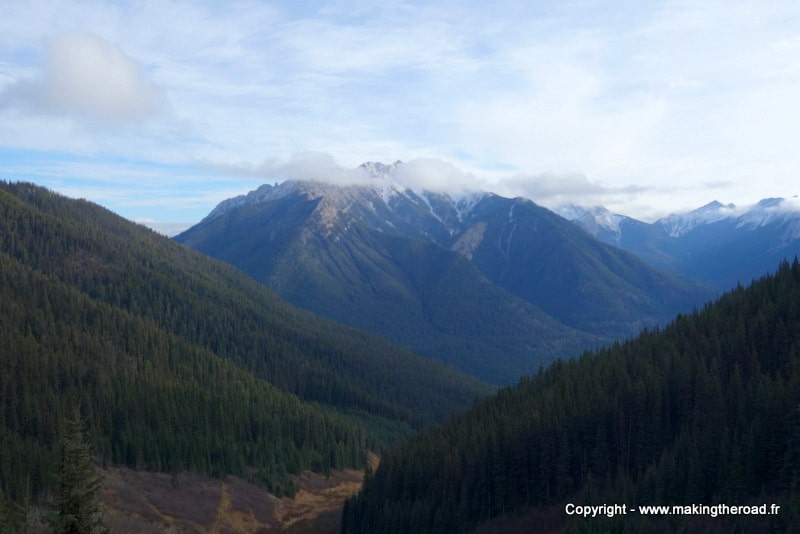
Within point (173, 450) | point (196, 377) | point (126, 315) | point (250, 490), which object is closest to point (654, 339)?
point (250, 490)

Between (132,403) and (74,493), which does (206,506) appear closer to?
(132,403)

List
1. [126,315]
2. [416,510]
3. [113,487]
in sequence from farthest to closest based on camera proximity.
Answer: [126,315], [113,487], [416,510]

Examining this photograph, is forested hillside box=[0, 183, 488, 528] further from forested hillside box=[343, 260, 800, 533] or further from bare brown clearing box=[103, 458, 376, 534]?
forested hillside box=[343, 260, 800, 533]

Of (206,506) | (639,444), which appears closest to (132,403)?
(206,506)

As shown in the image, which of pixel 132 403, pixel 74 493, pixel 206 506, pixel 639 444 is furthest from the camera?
pixel 132 403

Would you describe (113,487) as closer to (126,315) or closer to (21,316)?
(21,316)

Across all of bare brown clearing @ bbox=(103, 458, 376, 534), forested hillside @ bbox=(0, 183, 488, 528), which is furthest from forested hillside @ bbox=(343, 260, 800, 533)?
forested hillside @ bbox=(0, 183, 488, 528)

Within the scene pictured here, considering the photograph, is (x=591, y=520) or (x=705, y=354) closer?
(x=591, y=520)
